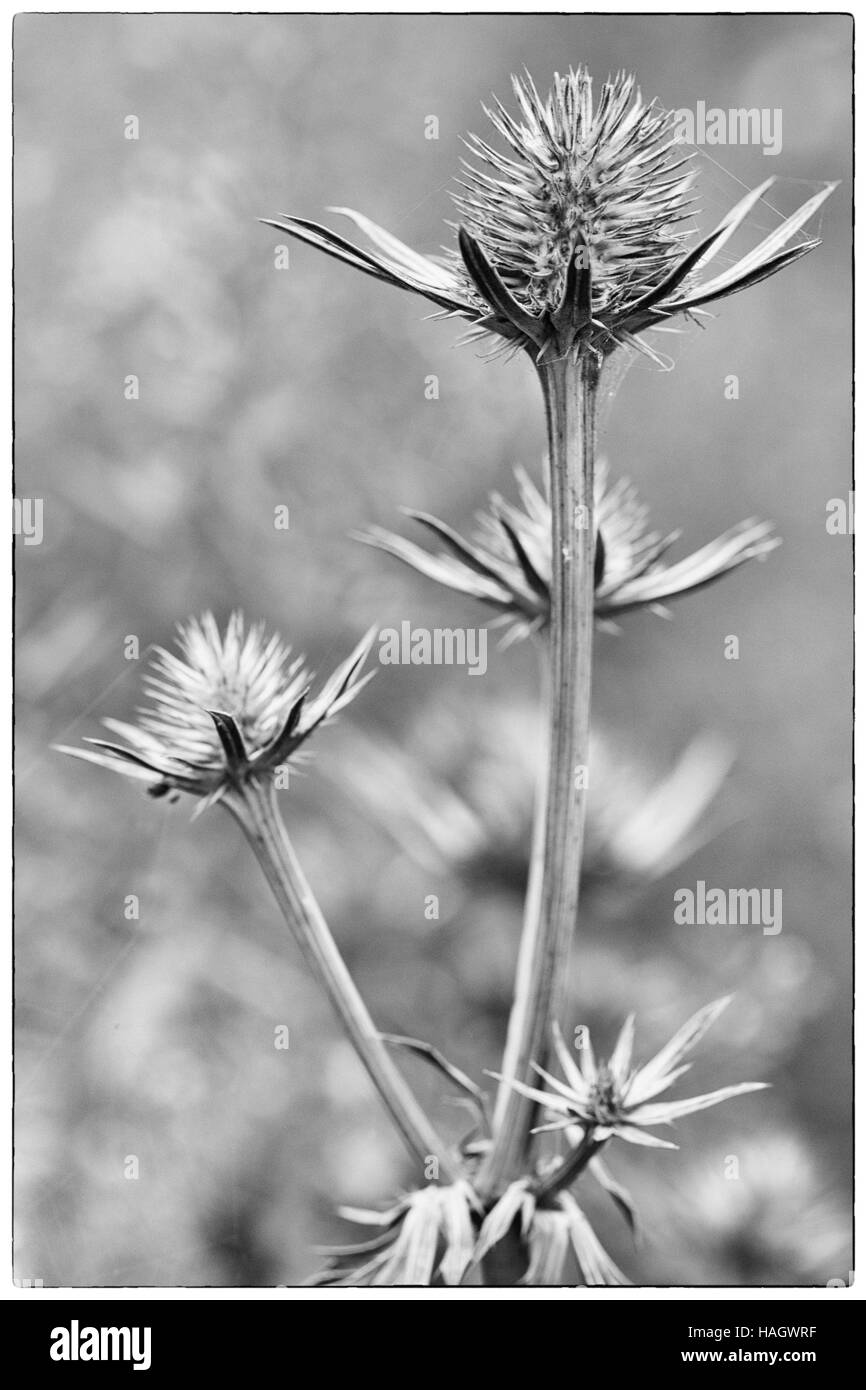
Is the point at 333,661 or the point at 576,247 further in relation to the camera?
the point at 333,661

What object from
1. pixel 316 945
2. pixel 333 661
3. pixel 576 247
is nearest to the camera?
pixel 576 247

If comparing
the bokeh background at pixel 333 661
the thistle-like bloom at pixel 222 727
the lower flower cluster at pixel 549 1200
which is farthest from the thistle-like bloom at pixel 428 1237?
the thistle-like bloom at pixel 222 727

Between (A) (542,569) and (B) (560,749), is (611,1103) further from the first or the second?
(A) (542,569)

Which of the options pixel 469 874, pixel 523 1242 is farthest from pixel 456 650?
pixel 523 1242

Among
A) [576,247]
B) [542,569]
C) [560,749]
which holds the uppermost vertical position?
[576,247]

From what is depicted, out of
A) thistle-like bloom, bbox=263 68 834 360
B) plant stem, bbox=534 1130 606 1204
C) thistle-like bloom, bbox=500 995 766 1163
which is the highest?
thistle-like bloom, bbox=263 68 834 360

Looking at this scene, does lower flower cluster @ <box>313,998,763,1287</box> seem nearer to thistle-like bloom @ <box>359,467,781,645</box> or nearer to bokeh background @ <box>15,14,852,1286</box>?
bokeh background @ <box>15,14,852,1286</box>

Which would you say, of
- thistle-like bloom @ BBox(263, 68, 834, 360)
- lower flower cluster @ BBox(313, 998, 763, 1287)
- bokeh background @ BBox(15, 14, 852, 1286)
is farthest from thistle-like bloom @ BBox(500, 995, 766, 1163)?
thistle-like bloom @ BBox(263, 68, 834, 360)

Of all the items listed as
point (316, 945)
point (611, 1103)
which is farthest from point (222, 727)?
point (611, 1103)
